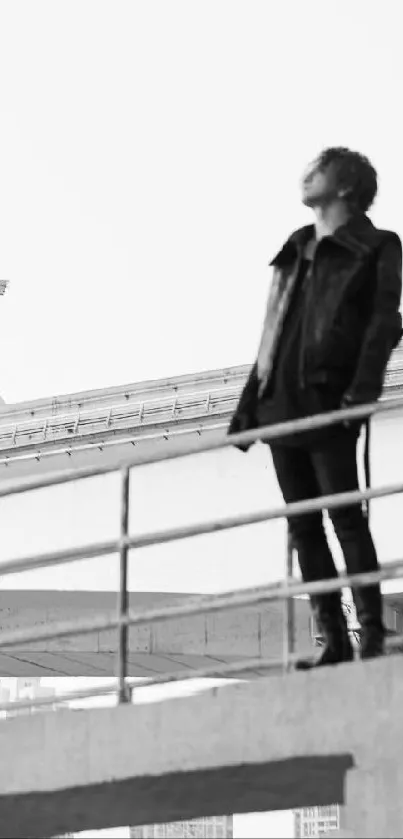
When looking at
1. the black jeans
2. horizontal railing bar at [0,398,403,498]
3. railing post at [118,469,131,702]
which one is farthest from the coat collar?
railing post at [118,469,131,702]

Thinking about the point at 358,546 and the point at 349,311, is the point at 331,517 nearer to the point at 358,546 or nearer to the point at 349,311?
the point at 358,546

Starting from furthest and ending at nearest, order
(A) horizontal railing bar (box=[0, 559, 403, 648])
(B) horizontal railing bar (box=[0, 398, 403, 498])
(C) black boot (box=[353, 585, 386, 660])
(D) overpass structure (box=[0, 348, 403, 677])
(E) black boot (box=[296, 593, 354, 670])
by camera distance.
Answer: (D) overpass structure (box=[0, 348, 403, 677]) → (E) black boot (box=[296, 593, 354, 670]) → (C) black boot (box=[353, 585, 386, 660]) → (B) horizontal railing bar (box=[0, 398, 403, 498]) → (A) horizontal railing bar (box=[0, 559, 403, 648])

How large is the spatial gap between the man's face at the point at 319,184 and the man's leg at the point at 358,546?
912mm

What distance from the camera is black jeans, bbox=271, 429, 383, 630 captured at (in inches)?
237

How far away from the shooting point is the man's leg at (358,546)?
6.00 metres

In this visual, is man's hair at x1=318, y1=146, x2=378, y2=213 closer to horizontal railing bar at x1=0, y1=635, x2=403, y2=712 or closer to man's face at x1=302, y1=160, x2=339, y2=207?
man's face at x1=302, y1=160, x2=339, y2=207

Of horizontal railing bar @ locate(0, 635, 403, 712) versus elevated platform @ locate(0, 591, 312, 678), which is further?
elevated platform @ locate(0, 591, 312, 678)

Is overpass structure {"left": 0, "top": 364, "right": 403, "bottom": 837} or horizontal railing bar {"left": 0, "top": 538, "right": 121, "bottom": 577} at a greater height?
horizontal railing bar {"left": 0, "top": 538, "right": 121, "bottom": 577}

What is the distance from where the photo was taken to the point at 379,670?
5527 millimetres

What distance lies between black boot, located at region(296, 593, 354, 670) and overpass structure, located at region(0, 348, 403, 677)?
17464 millimetres

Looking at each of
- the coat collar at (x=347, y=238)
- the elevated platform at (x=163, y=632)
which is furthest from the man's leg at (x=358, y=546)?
the elevated platform at (x=163, y=632)

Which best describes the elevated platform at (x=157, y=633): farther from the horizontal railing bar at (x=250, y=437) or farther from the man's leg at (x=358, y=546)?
the man's leg at (x=358, y=546)

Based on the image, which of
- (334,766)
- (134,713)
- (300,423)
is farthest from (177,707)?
(300,423)

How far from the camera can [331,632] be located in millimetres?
6164
